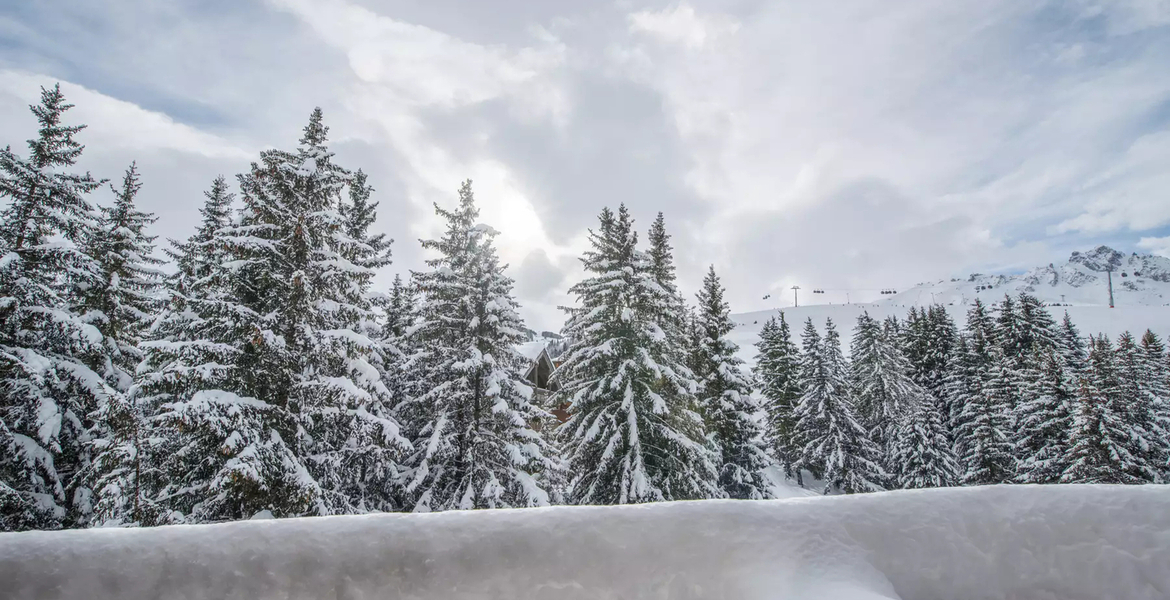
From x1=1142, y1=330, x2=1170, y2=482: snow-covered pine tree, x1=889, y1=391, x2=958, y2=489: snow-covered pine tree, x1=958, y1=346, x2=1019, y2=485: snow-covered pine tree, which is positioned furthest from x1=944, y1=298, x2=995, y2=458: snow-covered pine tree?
x1=1142, y1=330, x2=1170, y2=482: snow-covered pine tree

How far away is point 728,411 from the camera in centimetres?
2331

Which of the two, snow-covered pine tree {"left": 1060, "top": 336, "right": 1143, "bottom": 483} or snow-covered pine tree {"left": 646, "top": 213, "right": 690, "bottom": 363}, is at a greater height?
snow-covered pine tree {"left": 646, "top": 213, "right": 690, "bottom": 363}

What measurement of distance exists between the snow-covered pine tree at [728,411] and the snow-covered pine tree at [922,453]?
36.9 ft

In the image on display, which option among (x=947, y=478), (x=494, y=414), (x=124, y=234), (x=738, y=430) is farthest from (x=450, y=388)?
(x=947, y=478)

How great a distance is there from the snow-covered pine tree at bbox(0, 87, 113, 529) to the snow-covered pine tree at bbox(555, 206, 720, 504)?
477 inches

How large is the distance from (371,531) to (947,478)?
34768 millimetres

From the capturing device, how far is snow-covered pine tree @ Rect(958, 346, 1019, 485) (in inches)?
1128

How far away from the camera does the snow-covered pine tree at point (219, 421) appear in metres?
9.66

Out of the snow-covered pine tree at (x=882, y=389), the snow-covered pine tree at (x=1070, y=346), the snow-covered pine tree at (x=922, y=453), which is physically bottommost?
the snow-covered pine tree at (x=922, y=453)

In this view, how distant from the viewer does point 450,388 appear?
15656 mm

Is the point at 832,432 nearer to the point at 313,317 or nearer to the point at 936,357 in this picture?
the point at 936,357

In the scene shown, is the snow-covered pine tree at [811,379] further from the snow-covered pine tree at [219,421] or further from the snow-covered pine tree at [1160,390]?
the snow-covered pine tree at [219,421]

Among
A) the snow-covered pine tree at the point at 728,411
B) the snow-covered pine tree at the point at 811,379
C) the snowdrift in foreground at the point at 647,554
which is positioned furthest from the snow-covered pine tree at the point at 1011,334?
the snowdrift in foreground at the point at 647,554

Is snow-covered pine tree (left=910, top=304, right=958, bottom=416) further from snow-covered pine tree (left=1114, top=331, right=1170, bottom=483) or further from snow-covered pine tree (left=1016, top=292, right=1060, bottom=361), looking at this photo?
snow-covered pine tree (left=1114, top=331, right=1170, bottom=483)
